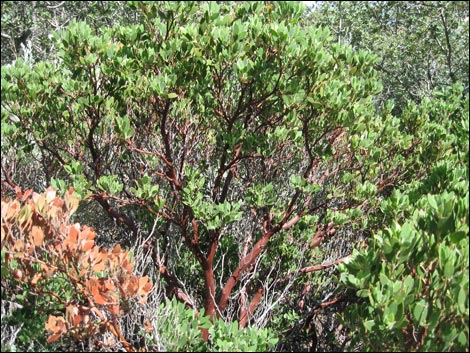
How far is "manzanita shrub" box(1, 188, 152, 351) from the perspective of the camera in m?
2.80

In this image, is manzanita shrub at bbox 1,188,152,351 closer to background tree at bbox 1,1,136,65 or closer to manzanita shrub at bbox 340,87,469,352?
manzanita shrub at bbox 340,87,469,352

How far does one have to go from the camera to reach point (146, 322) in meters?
3.33

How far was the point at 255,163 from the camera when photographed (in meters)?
4.77

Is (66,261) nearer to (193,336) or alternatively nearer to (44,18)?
(193,336)

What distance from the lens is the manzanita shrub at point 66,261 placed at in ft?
9.20

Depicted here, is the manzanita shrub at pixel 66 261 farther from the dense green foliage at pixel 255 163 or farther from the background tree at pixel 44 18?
the background tree at pixel 44 18

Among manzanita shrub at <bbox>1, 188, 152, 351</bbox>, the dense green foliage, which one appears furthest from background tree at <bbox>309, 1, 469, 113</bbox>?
manzanita shrub at <bbox>1, 188, 152, 351</bbox>

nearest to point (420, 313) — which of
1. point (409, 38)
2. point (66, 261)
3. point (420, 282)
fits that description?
point (420, 282)

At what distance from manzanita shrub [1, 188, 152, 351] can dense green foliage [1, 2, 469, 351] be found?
1.24ft

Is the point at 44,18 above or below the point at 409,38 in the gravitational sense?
above

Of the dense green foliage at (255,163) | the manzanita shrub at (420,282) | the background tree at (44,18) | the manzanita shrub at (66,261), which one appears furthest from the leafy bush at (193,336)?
the background tree at (44,18)

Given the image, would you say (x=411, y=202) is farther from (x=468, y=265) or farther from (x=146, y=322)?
(x=146, y=322)

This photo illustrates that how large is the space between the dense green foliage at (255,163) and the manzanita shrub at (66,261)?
38cm

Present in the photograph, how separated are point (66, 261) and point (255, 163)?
2.29 meters
